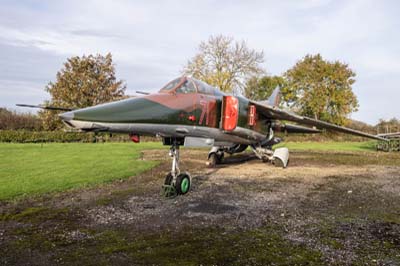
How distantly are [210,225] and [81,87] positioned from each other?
4255 centimetres

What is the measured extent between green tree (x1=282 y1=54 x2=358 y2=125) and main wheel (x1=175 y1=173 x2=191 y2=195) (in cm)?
4391

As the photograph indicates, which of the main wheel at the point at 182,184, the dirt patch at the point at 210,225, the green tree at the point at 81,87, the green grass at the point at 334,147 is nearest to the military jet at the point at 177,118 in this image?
the main wheel at the point at 182,184

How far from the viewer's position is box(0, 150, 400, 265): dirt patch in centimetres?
450

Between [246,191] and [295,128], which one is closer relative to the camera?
[246,191]

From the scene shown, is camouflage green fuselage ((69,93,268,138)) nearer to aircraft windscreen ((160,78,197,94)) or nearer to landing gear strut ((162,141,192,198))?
aircraft windscreen ((160,78,197,94))

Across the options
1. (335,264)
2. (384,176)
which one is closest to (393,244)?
(335,264)

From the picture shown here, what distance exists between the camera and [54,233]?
548 centimetres

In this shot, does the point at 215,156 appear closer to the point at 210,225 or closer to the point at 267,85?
the point at 210,225

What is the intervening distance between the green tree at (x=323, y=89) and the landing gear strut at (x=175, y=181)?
145 feet

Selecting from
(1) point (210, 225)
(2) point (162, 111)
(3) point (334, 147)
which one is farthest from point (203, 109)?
(3) point (334, 147)

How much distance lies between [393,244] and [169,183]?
5.32 metres

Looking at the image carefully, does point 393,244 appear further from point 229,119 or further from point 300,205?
point 229,119

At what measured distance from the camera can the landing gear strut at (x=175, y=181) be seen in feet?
27.2

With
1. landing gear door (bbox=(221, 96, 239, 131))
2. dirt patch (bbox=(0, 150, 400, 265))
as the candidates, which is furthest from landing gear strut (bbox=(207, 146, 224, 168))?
landing gear door (bbox=(221, 96, 239, 131))
